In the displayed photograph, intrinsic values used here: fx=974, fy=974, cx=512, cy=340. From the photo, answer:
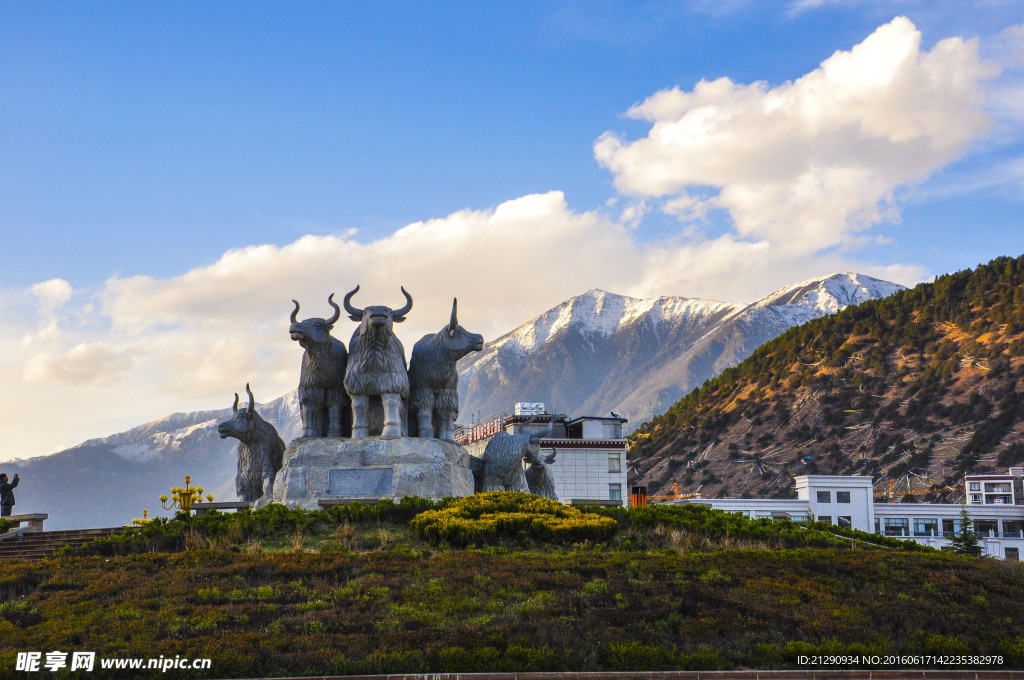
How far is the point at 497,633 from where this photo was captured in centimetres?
1359

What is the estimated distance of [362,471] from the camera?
82.7ft

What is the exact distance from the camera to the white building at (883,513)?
55.6 m

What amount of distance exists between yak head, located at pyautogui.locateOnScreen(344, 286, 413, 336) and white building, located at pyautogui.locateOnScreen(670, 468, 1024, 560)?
33.3 meters

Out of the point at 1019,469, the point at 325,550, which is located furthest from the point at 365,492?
the point at 1019,469

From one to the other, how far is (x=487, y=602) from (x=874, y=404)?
81.8 meters

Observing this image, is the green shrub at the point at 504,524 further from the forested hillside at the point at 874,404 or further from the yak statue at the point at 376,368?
the forested hillside at the point at 874,404

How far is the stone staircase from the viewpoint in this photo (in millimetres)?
22828

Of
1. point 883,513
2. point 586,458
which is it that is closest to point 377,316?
point 586,458

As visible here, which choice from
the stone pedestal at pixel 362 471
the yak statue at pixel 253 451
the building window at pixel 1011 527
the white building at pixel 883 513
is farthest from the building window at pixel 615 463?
the stone pedestal at pixel 362 471

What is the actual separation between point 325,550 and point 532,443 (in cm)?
879

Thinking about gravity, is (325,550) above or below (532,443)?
below

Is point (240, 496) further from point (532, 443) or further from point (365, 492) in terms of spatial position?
point (532, 443)

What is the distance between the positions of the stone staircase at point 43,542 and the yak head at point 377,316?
25.3 ft

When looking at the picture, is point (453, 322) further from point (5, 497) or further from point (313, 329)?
point (5, 497)
